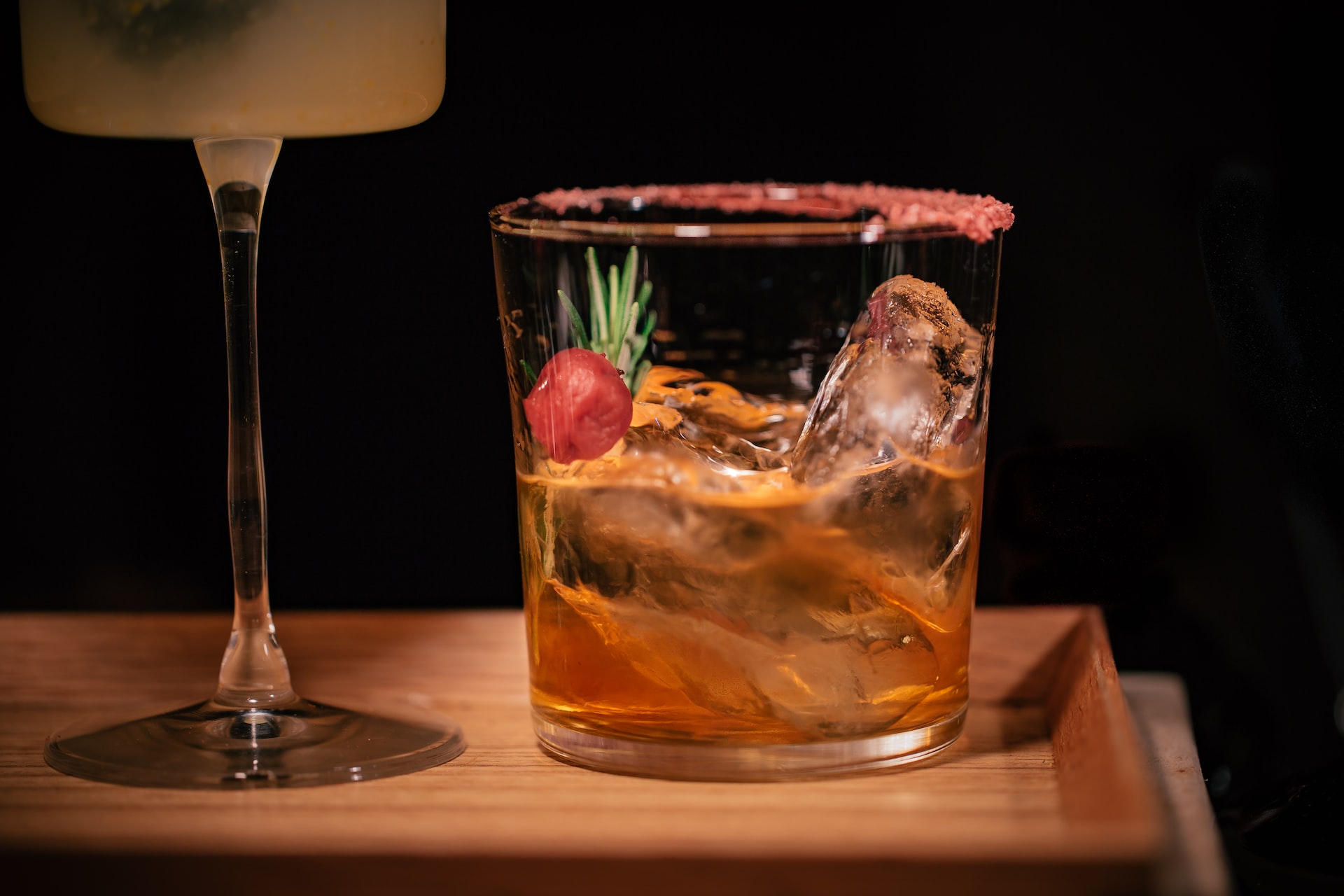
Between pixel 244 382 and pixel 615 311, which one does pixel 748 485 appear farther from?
pixel 244 382

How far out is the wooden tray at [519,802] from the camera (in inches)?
20.7

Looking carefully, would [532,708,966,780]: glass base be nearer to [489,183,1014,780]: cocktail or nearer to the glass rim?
[489,183,1014,780]: cocktail

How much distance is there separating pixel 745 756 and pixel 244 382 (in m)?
0.32

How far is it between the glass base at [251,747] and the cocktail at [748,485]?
95mm

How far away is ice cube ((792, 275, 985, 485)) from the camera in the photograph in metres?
0.69

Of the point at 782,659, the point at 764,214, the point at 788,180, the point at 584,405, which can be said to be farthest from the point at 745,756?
the point at 788,180

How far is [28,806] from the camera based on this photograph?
676 mm

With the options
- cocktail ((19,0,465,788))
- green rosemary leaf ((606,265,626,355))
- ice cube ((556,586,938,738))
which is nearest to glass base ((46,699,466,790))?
cocktail ((19,0,465,788))

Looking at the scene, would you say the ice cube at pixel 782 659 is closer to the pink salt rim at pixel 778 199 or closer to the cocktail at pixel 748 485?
the cocktail at pixel 748 485

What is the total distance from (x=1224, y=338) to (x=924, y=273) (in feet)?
1.38

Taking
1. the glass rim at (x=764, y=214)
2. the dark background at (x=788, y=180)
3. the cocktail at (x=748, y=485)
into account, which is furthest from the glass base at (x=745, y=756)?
the dark background at (x=788, y=180)

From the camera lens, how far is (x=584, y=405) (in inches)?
27.3

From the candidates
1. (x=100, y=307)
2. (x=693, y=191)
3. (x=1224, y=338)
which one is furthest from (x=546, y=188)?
(x=1224, y=338)

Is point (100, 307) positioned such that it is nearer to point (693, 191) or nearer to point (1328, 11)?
point (693, 191)
